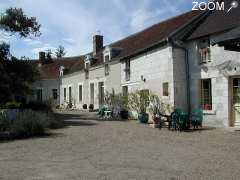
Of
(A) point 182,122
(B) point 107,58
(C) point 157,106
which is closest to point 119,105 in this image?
(C) point 157,106

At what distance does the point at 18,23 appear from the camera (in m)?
19.4

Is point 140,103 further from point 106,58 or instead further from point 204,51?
point 106,58

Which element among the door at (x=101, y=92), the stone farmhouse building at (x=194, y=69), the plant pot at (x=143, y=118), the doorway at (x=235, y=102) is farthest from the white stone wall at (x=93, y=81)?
the doorway at (x=235, y=102)

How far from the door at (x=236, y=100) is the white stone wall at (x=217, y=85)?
19cm

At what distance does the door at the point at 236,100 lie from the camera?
14.4 metres

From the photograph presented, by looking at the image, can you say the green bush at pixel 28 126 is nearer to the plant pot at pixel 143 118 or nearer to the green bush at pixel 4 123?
the green bush at pixel 4 123

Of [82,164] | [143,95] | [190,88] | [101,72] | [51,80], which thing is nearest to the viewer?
[82,164]

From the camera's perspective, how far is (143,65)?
801 inches

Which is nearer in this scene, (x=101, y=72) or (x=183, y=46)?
(x=183, y=46)

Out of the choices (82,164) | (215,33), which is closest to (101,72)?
(215,33)

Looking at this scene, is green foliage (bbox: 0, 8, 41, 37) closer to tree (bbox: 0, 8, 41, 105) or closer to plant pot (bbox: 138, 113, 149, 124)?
tree (bbox: 0, 8, 41, 105)

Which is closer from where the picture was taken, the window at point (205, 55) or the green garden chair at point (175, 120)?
the green garden chair at point (175, 120)

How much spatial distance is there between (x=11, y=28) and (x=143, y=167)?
1465 centimetres

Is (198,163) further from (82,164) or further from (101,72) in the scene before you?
(101,72)
